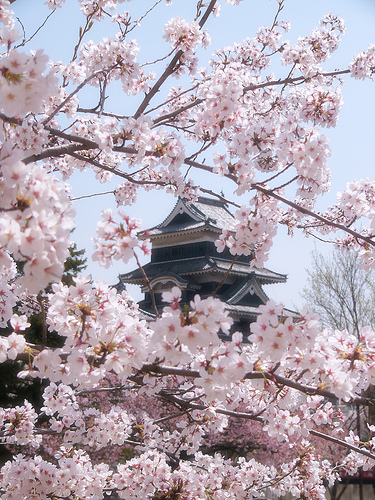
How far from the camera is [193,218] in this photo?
24156 mm

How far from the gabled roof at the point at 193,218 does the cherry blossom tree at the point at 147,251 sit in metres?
17.6

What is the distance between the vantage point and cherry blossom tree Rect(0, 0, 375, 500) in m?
1.69

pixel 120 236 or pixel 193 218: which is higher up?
pixel 193 218

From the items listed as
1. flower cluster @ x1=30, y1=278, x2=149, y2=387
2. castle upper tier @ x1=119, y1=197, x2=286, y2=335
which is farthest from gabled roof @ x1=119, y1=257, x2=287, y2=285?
flower cluster @ x1=30, y1=278, x2=149, y2=387

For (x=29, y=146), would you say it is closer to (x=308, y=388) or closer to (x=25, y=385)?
(x=308, y=388)

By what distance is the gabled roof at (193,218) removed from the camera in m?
23.3

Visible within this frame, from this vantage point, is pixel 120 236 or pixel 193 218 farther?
pixel 193 218

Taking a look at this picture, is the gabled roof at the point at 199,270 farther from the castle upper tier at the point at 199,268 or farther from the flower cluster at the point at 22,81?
the flower cluster at the point at 22,81

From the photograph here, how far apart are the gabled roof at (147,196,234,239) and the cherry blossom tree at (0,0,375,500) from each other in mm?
17605

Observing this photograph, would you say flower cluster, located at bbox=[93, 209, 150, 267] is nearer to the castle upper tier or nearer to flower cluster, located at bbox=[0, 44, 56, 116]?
flower cluster, located at bbox=[0, 44, 56, 116]

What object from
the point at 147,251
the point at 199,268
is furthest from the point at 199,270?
the point at 147,251

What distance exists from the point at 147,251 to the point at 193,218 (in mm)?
22078

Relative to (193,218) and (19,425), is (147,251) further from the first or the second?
(193,218)

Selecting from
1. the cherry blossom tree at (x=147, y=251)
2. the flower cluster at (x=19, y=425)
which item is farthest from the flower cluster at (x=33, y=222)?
the flower cluster at (x=19, y=425)
